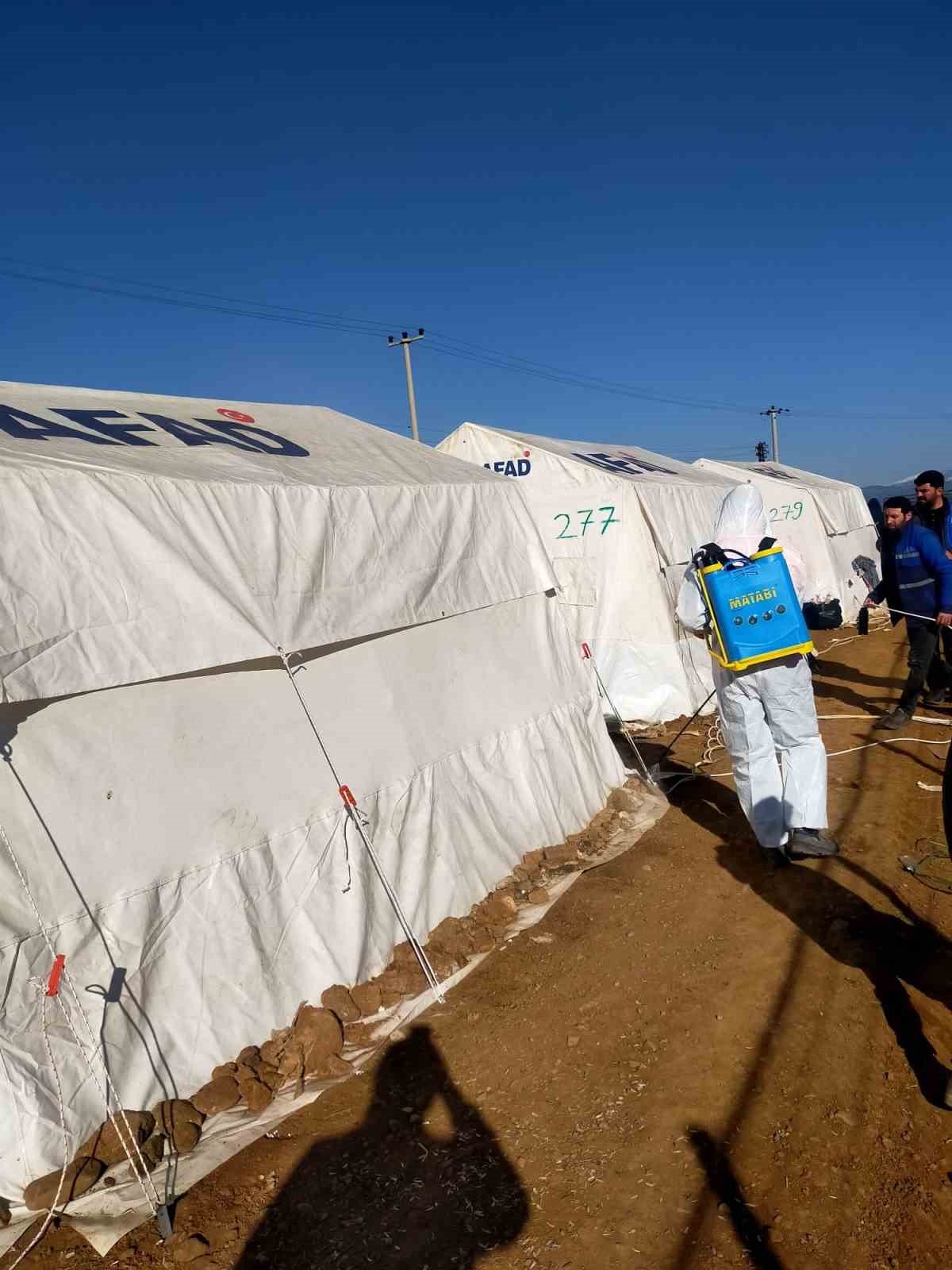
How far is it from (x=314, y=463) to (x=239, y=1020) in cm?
308

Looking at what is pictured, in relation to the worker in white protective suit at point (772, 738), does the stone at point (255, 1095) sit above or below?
below

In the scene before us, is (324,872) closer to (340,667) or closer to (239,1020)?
(239,1020)

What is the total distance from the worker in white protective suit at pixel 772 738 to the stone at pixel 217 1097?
3.06 m

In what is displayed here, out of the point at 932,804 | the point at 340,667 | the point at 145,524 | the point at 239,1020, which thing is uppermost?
the point at 145,524

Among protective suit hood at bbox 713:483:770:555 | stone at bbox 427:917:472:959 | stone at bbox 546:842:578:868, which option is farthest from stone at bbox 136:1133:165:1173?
protective suit hood at bbox 713:483:770:555

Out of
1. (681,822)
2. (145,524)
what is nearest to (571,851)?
(681,822)

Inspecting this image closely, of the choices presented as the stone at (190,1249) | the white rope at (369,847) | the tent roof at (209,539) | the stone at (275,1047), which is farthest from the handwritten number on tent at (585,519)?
the stone at (190,1249)

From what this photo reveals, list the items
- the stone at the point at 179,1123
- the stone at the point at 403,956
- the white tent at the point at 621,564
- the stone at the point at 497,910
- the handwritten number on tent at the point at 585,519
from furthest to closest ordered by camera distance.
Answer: the handwritten number on tent at the point at 585,519
the white tent at the point at 621,564
the stone at the point at 497,910
the stone at the point at 403,956
the stone at the point at 179,1123

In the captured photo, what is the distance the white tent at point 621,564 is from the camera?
9.27 meters

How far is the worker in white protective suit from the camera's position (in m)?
4.86

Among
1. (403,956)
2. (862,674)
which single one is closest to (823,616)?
(862,674)

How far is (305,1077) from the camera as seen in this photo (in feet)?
11.6

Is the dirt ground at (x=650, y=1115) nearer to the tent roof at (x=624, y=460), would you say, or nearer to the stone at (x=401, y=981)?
the stone at (x=401, y=981)

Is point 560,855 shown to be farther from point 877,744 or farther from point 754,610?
point 877,744
